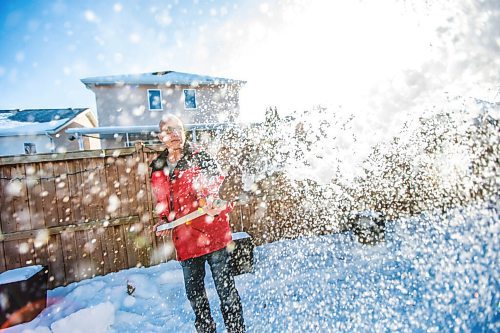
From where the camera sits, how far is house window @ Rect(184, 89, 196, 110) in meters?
15.8

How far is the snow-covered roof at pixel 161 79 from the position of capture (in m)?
14.2

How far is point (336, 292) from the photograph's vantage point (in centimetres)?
296

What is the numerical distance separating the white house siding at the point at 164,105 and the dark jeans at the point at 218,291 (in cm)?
1418

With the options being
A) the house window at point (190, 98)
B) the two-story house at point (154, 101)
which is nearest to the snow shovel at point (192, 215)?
the two-story house at point (154, 101)

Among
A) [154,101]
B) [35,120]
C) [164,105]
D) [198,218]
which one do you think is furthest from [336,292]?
[35,120]

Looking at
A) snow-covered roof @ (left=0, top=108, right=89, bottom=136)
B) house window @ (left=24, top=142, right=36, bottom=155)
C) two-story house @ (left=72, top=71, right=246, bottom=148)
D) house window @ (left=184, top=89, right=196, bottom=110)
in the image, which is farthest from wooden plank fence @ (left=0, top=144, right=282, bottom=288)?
house window @ (left=24, top=142, right=36, bottom=155)

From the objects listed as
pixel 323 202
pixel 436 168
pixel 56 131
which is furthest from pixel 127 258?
pixel 56 131

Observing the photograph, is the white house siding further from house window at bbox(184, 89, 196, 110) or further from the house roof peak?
the house roof peak

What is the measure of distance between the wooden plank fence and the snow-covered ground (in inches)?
11.0

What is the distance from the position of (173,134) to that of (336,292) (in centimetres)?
235

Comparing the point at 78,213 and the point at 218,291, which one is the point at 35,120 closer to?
the point at 78,213

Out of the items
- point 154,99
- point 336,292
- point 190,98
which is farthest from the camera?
point 190,98

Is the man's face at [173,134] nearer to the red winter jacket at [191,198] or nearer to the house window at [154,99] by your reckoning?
the red winter jacket at [191,198]

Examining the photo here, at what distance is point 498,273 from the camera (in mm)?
2732
